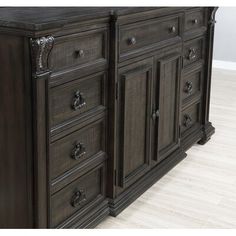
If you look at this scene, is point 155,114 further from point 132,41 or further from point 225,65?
point 225,65

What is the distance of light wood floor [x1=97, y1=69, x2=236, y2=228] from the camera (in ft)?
5.99

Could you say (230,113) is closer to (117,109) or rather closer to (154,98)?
(154,98)

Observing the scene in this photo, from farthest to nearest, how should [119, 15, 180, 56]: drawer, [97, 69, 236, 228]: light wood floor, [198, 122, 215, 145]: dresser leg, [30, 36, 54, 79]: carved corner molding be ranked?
[198, 122, 215, 145]: dresser leg < [97, 69, 236, 228]: light wood floor < [119, 15, 180, 56]: drawer < [30, 36, 54, 79]: carved corner molding

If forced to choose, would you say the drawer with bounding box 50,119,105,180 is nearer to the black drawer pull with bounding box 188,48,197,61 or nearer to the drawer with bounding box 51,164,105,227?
the drawer with bounding box 51,164,105,227

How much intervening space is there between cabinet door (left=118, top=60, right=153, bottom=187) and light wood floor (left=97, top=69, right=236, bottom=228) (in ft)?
0.42

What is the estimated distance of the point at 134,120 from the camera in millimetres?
1867

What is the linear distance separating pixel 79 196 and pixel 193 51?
3.56 ft

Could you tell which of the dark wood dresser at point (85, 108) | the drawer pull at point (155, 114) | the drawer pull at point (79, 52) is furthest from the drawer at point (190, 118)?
the drawer pull at point (79, 52)

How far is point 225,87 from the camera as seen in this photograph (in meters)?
3.88

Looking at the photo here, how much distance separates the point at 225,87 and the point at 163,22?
2010 mm

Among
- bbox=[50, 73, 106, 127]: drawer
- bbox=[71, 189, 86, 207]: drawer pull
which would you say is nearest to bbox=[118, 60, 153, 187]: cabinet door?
bbox=[50, 73, 106, 127]: drawer

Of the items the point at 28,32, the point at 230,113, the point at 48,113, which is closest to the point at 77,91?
the point at 48,113

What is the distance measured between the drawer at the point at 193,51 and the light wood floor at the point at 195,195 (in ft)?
1.53

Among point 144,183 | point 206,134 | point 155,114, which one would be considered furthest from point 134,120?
point 206,134
